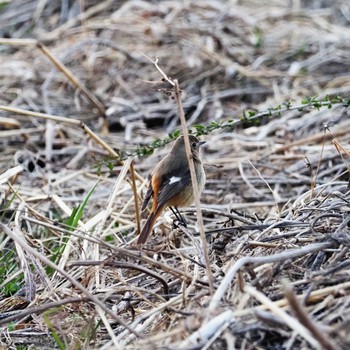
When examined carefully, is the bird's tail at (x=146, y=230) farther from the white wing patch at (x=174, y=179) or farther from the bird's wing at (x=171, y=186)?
the white wing patch at (x=174, y=179)

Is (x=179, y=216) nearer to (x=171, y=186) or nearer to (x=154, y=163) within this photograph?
(x=171, y=186)

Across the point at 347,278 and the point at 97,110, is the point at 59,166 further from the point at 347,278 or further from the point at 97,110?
the point at 347,278

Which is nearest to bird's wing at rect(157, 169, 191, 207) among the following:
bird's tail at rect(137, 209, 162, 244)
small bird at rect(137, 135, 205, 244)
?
small bird at rect(137, 135, 205, 244)

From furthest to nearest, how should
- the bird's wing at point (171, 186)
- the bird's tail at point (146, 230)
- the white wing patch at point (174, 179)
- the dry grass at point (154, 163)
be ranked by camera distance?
the white wing patch at point (174, 179) → the bird's wing at point (171, 186) → the bird's tail at point (146, 230) → the dry grass at point (154, 163)

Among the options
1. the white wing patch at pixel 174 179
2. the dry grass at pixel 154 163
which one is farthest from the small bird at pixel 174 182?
the dry grass at pixel 154 163

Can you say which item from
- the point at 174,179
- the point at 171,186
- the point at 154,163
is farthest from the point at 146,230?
the point at 154,163

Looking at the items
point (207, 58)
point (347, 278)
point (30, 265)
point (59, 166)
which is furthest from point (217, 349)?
point (207, 58)
